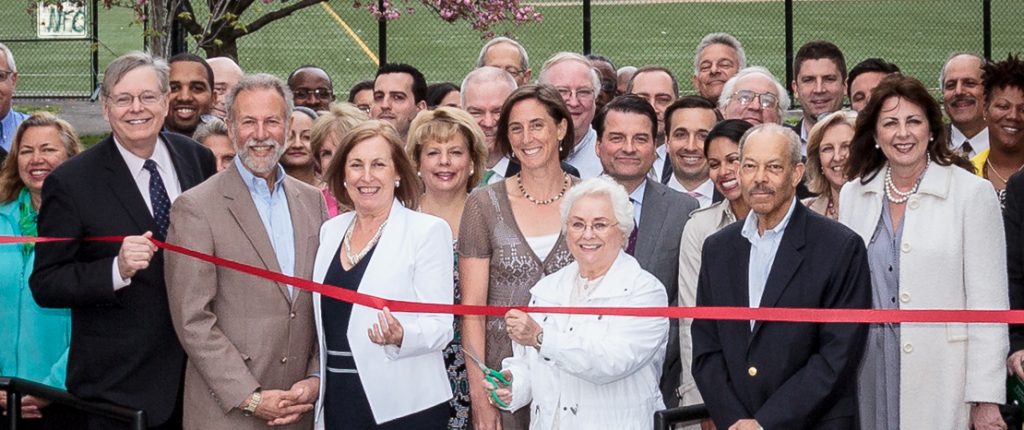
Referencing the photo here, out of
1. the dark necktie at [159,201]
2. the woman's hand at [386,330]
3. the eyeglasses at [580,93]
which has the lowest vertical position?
the woman's hand at [386,330]

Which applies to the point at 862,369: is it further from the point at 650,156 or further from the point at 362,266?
the point at 362,266

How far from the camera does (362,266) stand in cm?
647

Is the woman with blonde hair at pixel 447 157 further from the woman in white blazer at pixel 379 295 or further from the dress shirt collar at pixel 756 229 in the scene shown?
the dress shirt collar at pixel 756 229

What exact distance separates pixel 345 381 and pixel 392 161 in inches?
39.1

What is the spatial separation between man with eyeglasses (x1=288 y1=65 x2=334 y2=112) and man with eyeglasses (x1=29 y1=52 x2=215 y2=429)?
3741mm

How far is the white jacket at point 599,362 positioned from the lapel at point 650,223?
0.55 meters

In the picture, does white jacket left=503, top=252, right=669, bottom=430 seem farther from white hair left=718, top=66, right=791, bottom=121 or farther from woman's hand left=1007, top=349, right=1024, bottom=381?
white hair left=718, top=66, right=791, bottom=121

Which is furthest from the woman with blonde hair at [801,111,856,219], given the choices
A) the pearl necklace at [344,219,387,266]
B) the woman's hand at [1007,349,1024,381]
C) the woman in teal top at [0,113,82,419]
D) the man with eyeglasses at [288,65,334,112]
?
the man with eyeglasses at [288,65,334,112]

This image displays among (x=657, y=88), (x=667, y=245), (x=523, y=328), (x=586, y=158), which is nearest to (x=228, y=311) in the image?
(x=523, y=328)

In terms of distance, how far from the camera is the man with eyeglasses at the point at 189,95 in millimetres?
9445

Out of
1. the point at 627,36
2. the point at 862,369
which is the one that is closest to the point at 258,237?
the point at 862,369

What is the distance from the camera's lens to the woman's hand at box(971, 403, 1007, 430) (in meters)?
6.49

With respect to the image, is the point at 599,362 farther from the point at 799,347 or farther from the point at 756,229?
the point at 756,229

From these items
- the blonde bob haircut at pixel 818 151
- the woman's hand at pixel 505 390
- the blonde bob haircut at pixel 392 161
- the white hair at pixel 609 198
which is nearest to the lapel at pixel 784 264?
the white hair at pixel 609 198
